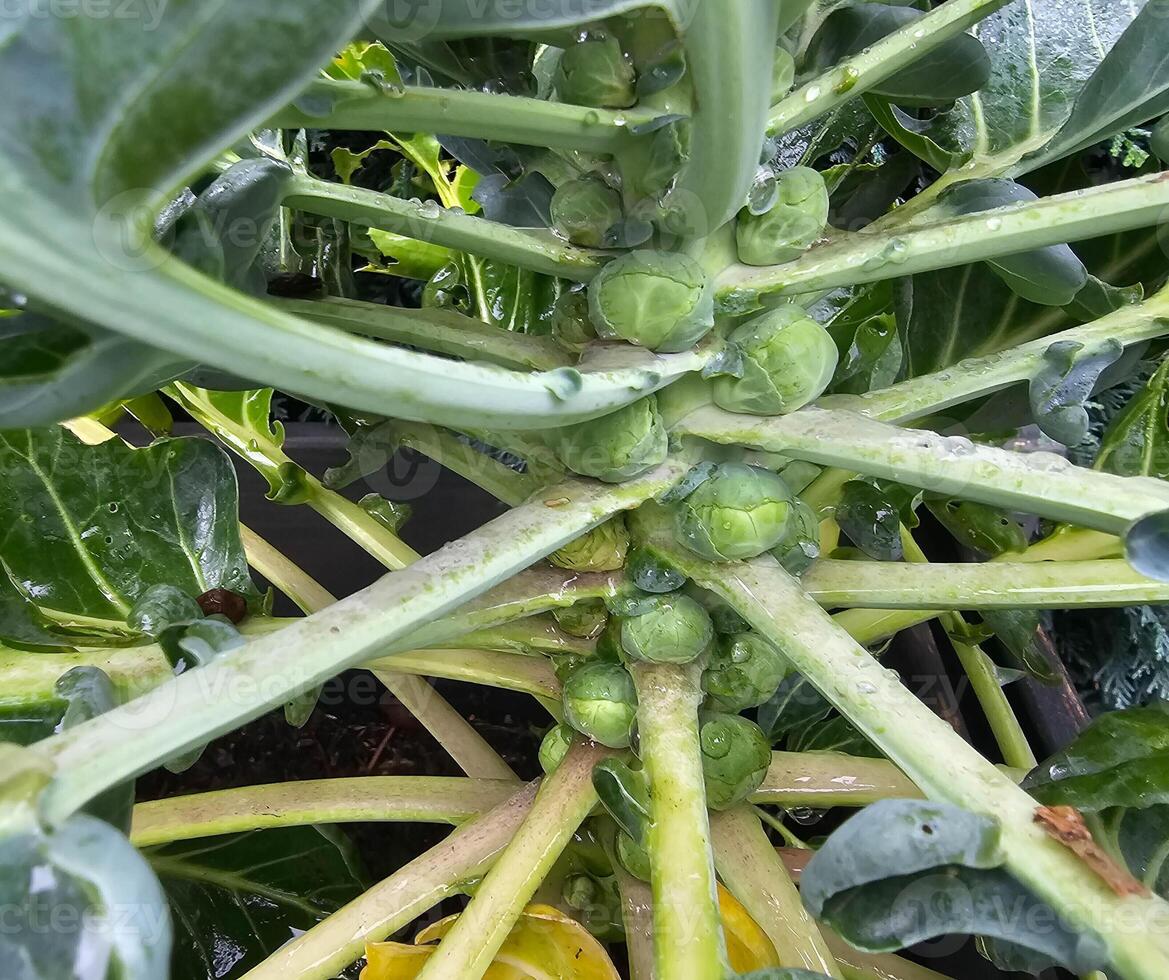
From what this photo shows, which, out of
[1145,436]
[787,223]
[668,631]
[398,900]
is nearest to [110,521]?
[398,900]

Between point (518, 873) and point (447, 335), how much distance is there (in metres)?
0.37

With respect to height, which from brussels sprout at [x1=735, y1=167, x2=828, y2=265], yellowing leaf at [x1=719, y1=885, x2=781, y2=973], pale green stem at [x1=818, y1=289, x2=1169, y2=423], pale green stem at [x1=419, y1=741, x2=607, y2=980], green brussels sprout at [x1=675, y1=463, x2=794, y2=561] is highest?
brussels sprout at [x1=735, y1=167, x2=828, y2=265]

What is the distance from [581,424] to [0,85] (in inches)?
13.8

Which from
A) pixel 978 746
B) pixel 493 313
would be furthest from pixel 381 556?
pixel 978 746

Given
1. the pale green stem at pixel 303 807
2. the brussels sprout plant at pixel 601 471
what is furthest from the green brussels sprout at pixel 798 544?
the pale green stem at pixel 303 807

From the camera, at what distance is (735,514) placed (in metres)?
0.54

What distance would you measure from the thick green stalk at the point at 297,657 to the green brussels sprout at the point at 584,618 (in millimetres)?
132

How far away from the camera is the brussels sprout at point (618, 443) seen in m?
0.54

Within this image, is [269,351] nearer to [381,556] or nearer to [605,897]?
[381,556]

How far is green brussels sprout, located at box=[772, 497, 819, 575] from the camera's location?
0.61 meters

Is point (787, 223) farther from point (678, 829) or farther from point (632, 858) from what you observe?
point (632, 858)

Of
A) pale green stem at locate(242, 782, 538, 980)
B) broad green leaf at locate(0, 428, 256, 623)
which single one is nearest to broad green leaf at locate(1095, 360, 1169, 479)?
pale green stem at locate(242, 782, 538, 980)

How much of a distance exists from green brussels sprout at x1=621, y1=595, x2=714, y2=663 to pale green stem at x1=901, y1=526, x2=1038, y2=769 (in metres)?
0.39

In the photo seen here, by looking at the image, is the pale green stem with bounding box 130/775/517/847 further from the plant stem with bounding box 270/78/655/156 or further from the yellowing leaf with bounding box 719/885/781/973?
the plant stem with bounding box 270/78/655/156
